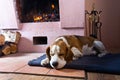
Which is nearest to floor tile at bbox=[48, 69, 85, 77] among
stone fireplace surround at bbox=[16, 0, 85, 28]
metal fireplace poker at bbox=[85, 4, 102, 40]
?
stone fireplace surround at bbox=[16, 0, 85, 28]

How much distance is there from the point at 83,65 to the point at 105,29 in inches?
80.6

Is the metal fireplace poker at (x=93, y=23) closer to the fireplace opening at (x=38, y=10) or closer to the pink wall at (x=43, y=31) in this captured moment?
the pink wall at (x=43, y=31)

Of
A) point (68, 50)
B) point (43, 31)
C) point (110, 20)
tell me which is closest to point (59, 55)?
point (68, 50)

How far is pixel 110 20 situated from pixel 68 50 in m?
2.03

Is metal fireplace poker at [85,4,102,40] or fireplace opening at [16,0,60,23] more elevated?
fireplace opening at [16,0,60,23]

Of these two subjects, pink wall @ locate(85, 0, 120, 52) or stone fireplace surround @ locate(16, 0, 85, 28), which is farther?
pink wall @ locate(85, 0, 120, 52)

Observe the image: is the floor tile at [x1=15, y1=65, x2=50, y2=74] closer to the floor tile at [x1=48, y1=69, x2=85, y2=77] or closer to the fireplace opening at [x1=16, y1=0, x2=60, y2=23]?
the floor tile at [x1=48, y1=69, x2=85, y2=77]

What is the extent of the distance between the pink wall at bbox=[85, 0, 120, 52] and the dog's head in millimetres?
1918

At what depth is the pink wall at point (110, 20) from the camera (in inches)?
151

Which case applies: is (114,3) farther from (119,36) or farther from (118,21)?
(119,36)

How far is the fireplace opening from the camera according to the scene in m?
3.47

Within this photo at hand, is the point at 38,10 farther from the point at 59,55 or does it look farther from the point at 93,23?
the point at 59,55

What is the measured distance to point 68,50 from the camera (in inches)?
83.8

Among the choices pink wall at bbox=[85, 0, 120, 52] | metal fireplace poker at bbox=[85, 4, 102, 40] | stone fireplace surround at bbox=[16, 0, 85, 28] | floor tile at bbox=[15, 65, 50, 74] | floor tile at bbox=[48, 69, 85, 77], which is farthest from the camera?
pink wall at bbox=[85, 0, 120, 52]
